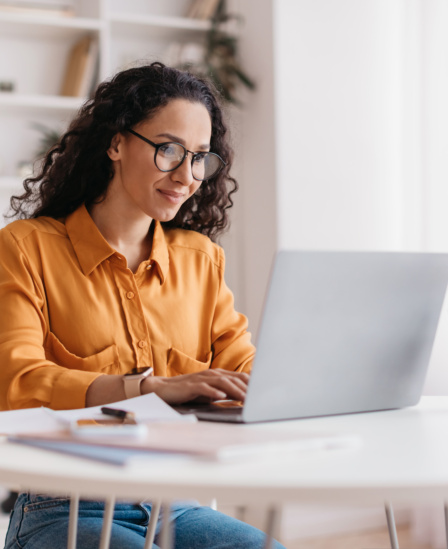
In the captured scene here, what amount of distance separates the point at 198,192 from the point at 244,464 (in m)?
1.05

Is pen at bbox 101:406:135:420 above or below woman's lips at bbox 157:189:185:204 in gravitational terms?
below

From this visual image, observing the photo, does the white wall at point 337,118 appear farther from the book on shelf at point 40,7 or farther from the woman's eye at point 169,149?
the woman's eye at point 169,149

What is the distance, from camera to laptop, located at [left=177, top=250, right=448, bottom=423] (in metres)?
0.87

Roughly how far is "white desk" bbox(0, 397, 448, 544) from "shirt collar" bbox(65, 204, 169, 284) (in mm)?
641

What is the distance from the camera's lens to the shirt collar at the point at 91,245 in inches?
55.2

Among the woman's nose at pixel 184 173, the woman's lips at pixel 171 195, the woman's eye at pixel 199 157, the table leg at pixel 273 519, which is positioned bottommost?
the table leg at pixel 273 519

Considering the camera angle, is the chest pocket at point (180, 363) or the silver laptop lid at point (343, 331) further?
the chest pocket at point (180, 363)

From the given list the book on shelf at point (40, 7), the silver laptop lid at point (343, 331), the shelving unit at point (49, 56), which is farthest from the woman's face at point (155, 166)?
the book on shelf at point (40, 7)

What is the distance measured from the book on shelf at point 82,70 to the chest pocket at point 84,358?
6.31 ft

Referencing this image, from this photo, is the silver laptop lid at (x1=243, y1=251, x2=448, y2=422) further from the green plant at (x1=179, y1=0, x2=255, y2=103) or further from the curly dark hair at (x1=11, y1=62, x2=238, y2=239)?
the green plant at (x1=179, y1=0, x2=255, y2=103)

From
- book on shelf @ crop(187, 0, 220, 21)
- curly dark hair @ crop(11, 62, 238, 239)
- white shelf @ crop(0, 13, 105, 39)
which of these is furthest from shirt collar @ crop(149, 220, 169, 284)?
book on shelf @ crop(187, 0, 220, 21)

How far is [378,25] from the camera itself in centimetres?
294

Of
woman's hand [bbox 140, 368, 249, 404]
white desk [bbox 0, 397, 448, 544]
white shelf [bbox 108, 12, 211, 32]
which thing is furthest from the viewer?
white shelf [bbox 108, 12, 211, 32]

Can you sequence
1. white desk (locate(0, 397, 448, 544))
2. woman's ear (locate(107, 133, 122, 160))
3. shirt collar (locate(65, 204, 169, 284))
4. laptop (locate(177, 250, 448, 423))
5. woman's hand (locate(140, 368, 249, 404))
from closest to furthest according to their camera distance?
white desk (locate(0, 397, 448, 544))
laptop (locate(177, 250, 448, 423))
woman's hand (locate(140, 368, 249, 404))
shirt collar (locate(65, 204, 169, 284))
woman's ear (locate(107, 133, 122, 160))
